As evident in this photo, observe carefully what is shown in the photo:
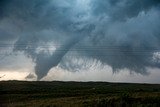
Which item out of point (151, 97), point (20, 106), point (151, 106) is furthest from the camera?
point (151, 97)

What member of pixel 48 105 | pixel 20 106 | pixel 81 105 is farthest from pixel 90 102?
pixel 20 106

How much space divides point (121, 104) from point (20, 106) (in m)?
19.2

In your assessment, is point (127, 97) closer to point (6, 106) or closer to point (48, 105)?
point (48, 105)

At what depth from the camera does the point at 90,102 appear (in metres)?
66.1

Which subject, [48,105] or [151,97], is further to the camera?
[151,97]

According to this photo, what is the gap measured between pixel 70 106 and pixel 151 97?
63.1 feet

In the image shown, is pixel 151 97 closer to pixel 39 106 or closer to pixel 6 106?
pixel 39 106

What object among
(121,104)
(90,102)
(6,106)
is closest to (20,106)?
(6,106)

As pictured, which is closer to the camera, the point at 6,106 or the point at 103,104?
the point at 103,104

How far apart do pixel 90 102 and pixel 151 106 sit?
11.1 m

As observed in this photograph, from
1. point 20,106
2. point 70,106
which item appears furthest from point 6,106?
point 70,106

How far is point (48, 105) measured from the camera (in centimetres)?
6519

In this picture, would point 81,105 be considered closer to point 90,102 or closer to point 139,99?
point 90,102

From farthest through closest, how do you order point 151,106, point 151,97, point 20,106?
point 151,97
point 20,106
point 151,106
